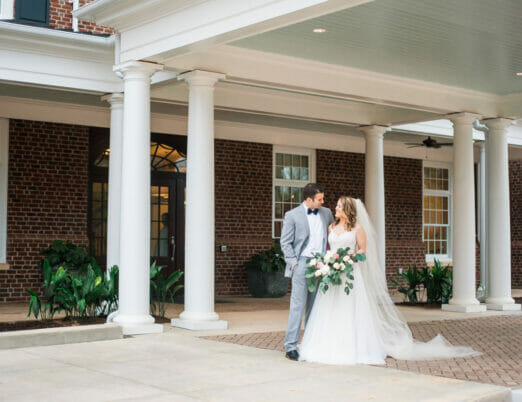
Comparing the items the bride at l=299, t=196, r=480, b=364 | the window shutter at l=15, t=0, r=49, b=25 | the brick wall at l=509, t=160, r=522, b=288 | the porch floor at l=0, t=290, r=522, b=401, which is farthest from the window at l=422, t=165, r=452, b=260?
the bride at l=299, t=196, r=480, b=364

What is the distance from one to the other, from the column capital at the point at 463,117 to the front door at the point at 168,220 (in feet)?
18.4

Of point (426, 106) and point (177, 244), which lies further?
point (177, 244)

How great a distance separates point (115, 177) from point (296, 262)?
4763 millimetres

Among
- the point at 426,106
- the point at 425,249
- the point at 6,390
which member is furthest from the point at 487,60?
the point at 425,249

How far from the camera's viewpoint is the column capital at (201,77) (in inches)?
394

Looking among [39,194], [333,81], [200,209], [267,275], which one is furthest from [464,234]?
[39,194]

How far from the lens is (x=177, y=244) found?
15672 millimetres

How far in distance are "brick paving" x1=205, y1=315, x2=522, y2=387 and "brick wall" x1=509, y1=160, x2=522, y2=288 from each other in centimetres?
892

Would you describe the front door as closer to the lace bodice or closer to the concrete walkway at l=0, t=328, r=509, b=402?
the concrete walkway at l=0, t=328, r=509, b=402

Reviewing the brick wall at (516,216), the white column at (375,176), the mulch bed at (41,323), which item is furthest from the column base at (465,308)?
the brick wall at (516,216)

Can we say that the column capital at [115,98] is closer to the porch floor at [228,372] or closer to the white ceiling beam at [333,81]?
the white ceiling beam at [333,81]

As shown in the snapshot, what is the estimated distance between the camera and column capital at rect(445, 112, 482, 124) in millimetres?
13242

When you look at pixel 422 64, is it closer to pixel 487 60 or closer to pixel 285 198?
pixel 487 60

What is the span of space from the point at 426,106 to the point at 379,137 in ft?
6.18
